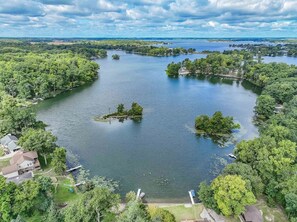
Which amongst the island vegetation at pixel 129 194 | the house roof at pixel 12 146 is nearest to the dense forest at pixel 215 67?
the island vegetation at pixel 129 194

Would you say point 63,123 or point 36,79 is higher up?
point 36,79

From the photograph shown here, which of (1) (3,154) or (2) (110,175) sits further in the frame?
(1) (3,154)

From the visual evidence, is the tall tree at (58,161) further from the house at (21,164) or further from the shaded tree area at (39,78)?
the shaded tree area at (39,78)

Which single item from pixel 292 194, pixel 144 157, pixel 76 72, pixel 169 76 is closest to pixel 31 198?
pixel 144 157

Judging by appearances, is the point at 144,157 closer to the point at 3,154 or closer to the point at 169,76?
the point at 3,154

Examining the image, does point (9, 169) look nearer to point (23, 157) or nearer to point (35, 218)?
point (23, 157)

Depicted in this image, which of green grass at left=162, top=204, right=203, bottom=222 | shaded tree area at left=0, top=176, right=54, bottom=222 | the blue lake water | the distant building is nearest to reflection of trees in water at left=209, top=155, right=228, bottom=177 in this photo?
the blue lake water

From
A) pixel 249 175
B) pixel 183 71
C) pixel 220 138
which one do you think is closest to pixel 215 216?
pixel 249 175
